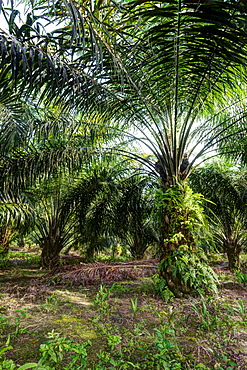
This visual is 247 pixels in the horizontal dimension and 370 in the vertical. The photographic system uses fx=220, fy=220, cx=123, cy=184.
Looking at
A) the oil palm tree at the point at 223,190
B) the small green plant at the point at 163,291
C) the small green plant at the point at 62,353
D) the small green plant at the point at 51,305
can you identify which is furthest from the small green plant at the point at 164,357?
the oil palm tree at the point at 223,190

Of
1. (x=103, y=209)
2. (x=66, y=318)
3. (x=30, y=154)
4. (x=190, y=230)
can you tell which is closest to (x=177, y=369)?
(x=66, y=318)

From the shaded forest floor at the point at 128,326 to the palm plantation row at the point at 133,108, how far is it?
2.02 ft

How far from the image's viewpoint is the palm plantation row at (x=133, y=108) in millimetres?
2408

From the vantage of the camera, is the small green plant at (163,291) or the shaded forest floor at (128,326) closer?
the shaded forest floor at (128,326)

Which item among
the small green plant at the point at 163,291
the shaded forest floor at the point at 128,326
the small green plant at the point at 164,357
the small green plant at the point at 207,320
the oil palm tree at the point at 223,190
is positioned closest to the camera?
the small green plant at the point at 164,357

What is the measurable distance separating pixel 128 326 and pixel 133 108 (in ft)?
11.1

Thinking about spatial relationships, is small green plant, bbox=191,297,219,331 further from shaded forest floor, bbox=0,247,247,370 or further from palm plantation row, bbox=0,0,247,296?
palm plantation row, bbox=0,0,247,296

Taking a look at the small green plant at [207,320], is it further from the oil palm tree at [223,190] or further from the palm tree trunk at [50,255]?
the palm tree trunk at [50,255]

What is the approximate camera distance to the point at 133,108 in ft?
13.3

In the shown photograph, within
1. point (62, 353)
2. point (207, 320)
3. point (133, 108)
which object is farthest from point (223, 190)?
point (62, 353)

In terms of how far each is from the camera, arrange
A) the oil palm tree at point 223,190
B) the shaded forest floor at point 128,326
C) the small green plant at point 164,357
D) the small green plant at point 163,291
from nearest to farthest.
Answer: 1. the small green plant at point 164,357
2. the shaded forest floor at point 128,326
3. the small green plant at point 163,291
4. the oil palm tree at point 223,190

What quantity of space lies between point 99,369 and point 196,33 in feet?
11.7

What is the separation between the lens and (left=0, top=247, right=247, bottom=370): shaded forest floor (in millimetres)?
1811

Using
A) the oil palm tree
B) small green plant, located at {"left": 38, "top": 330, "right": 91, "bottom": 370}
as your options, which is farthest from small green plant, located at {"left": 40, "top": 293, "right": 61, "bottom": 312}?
the oil palm tree
